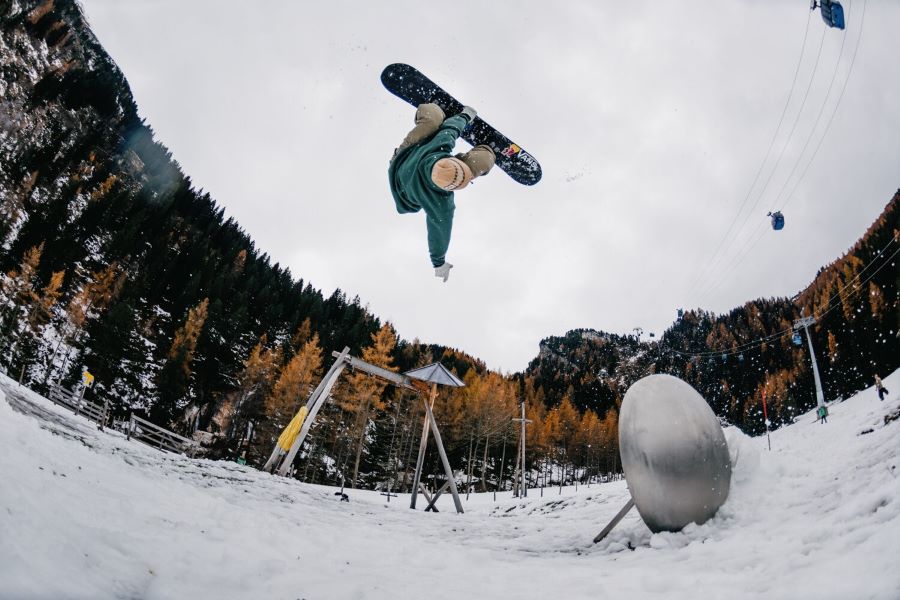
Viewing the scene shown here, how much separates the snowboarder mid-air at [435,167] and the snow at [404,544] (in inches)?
140

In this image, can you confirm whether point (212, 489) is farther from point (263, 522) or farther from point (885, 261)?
point (885, 261)

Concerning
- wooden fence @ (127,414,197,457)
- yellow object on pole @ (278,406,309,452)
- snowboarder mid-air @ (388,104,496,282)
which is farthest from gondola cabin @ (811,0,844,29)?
wooden fence @ (127,414,197,457)

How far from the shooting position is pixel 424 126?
14.4 ft

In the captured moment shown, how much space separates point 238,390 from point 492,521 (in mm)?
36626

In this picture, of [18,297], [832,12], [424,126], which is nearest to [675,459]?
[424,126]

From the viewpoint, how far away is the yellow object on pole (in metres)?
10.8

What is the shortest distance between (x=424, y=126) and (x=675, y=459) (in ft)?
17.1

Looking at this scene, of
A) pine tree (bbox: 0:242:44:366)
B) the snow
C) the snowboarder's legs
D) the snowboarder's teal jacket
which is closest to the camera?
the snow

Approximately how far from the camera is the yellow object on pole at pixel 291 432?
10.8 metres

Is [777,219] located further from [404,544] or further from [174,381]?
[174,381]

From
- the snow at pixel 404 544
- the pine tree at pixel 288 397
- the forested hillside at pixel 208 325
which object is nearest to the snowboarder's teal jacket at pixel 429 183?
the snow at pixel 404 544

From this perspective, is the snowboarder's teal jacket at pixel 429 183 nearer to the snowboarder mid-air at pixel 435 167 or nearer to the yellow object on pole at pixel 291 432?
the snowboarder mid-air at pixel 435 167

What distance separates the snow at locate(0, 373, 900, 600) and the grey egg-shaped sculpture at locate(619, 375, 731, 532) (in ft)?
0.83

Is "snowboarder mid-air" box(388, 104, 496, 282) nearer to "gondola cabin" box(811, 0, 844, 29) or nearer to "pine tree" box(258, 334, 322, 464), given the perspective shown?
"gondola cabin" box(811, 0, 844, 29)
